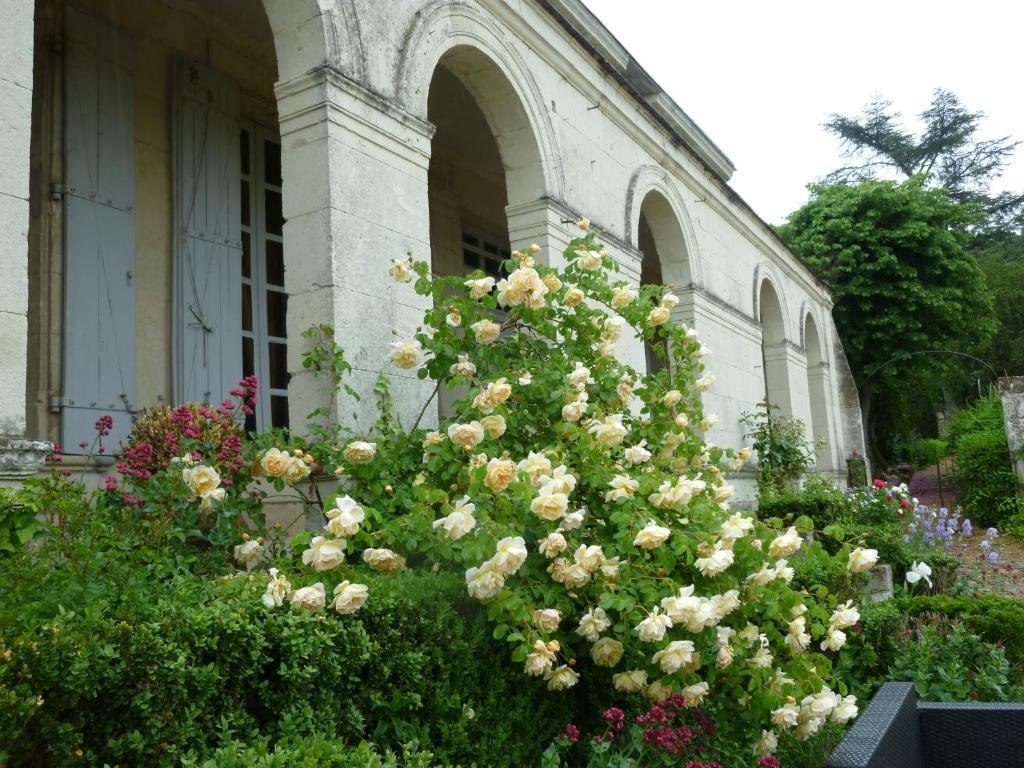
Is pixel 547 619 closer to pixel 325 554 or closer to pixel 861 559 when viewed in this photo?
pixel 325 554

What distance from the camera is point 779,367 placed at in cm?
1249

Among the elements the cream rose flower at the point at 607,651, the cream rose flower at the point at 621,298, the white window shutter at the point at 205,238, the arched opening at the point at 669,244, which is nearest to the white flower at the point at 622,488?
the cream rose flower at the point at 607,651

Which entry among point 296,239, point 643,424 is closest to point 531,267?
point 643,424

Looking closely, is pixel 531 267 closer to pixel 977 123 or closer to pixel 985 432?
pixel 985 432

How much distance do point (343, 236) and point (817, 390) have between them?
40.1ft

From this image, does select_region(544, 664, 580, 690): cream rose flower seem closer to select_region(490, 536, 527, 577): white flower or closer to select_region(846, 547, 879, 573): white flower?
select_region(490, 536, 527, 577): white flower

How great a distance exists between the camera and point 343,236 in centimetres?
414

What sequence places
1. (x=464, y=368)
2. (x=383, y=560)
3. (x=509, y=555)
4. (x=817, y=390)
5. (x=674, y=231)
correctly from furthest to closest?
(x=817, y=390) < (x=674, y=231) < (x=464, y=368) < (x=383, y=560) < (x=509, y=555)

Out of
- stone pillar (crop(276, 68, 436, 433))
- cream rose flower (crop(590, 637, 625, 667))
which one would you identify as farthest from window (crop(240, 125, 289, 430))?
cream rose flower (crop(590, 637, 625, 667))

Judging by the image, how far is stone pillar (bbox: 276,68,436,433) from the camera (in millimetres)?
4086

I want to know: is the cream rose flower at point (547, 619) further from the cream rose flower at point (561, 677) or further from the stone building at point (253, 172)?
the stone building at point (253, 172)

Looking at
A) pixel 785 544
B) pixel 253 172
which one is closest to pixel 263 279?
pixel 253 172

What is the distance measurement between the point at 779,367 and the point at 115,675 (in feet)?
38.4

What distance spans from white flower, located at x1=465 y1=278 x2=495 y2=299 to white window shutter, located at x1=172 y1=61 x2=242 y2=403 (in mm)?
2733
